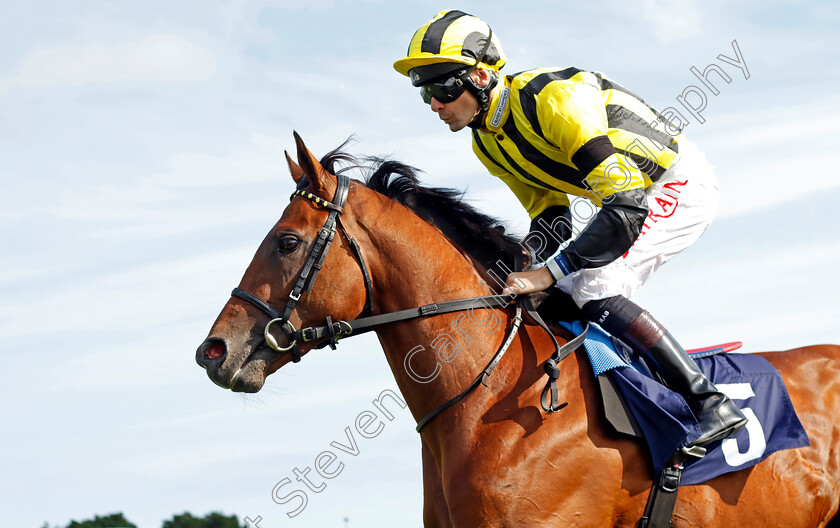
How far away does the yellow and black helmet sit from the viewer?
4.63m

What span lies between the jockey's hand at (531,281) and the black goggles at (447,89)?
1.09 meters

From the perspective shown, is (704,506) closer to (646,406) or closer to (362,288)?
(646,406)

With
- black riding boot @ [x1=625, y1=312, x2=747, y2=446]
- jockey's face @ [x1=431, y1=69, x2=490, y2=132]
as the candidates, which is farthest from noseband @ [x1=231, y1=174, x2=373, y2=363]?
black riding boot @ [x1=625, y1=312, x2=747, y2=446]

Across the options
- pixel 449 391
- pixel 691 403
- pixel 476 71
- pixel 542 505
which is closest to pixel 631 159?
pixel 476 71

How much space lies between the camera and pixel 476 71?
4.71m

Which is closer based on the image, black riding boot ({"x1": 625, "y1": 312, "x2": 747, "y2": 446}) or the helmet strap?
black riding boot ({"x1": 625, "y1": 312, "x2": 747, "y2": 446})

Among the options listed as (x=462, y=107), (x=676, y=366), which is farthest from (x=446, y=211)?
(x=676, y=366)

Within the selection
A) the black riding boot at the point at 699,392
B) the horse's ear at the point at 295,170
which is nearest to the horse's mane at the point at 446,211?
the horse's ear at the point at 295,170

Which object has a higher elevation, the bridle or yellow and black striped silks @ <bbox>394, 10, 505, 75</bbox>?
yellow and black striped silks @ <bbox>394, 10, 505, 75</bbox>

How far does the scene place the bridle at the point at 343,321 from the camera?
4.23m

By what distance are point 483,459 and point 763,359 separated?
74.5 inches

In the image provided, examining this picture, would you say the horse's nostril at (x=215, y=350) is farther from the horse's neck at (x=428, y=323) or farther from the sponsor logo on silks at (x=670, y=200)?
the sponsor logo on silks at (x=670, y=200)

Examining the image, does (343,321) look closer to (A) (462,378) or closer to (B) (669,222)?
(A) (462,378)

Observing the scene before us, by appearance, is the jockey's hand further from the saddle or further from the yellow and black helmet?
the yellow and black helmet
